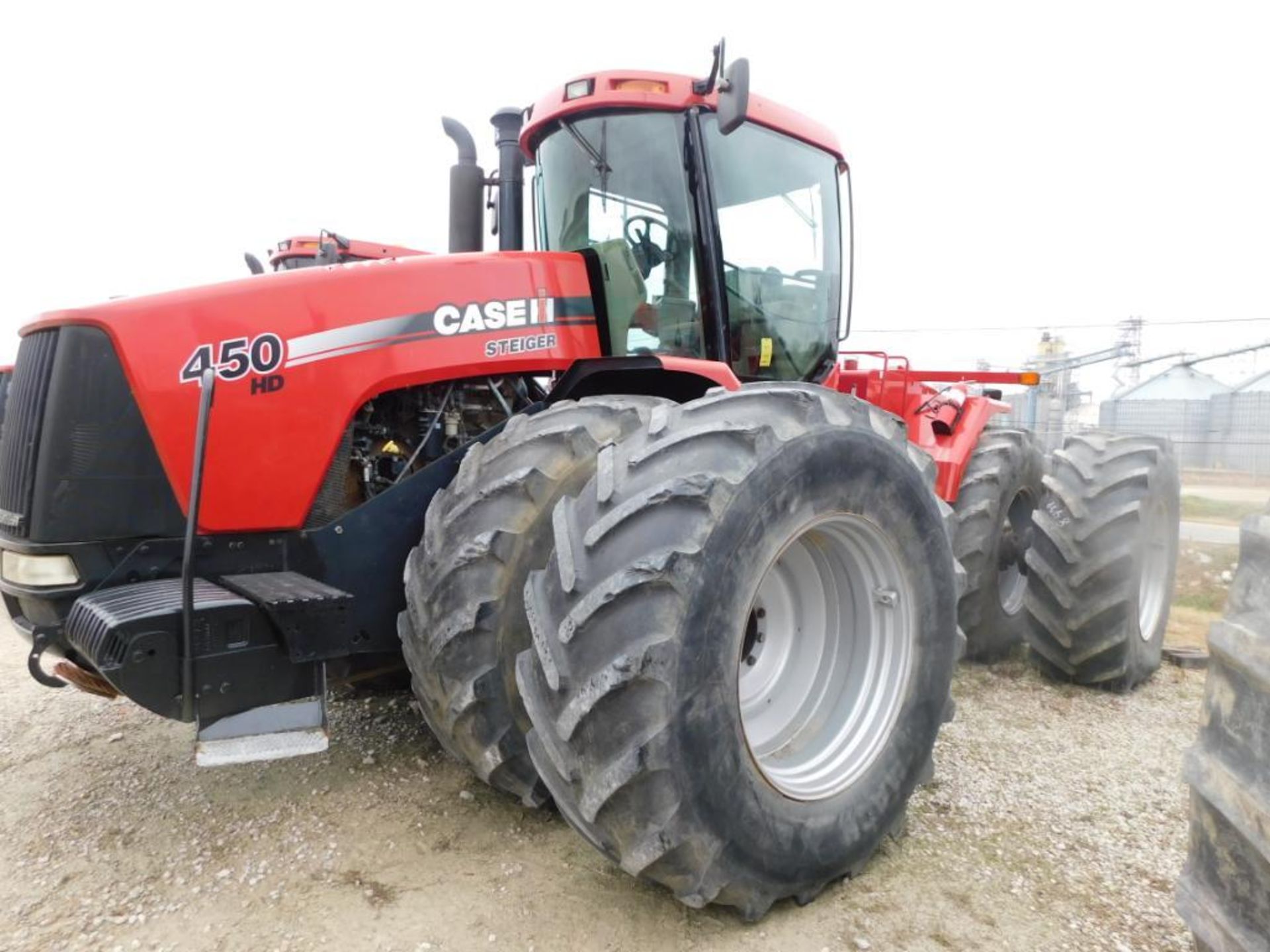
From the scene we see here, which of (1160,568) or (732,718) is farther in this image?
(1160,568)

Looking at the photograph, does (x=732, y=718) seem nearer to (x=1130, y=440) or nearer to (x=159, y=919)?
(x=159, y=919)

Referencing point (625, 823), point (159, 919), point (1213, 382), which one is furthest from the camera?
point (1213, 382)

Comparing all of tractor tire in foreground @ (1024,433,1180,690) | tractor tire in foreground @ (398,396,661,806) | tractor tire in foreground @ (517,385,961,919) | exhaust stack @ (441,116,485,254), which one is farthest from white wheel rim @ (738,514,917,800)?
exhaust stack @ (441,116,485,254)

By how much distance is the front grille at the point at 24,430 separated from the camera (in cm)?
239

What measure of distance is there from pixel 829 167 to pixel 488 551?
261 cm

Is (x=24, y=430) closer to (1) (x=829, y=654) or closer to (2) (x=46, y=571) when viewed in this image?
(2) (x=46, y=571)

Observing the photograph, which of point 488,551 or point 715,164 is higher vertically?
point 715,164

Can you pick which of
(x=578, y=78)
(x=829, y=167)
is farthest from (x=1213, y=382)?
(x=578, y=78)

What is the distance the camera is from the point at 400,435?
2.90m

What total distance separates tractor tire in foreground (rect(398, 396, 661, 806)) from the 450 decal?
2.20ft

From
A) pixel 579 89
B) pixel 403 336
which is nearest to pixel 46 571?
pixel 403 336

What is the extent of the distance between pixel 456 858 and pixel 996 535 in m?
3.17

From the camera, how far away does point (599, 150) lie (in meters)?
3.27

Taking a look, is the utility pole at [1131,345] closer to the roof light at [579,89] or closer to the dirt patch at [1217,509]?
the dirt patch at [1217,509]
